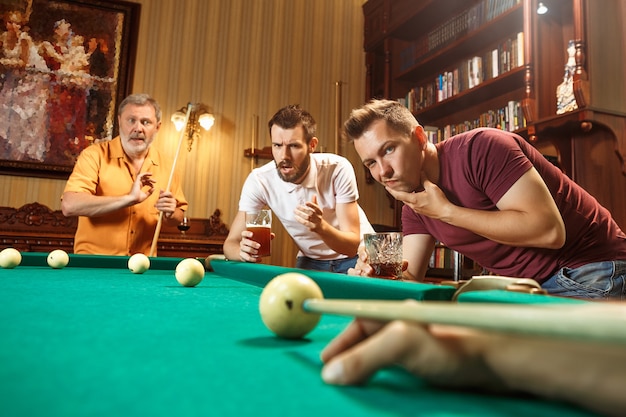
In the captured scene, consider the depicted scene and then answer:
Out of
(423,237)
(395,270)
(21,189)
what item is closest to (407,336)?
(395,270)

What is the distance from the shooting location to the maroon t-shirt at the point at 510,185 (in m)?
1.81

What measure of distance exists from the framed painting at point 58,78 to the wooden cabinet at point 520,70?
278cm

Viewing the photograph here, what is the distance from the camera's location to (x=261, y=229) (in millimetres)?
2553

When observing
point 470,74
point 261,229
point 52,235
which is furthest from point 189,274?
point 470,74

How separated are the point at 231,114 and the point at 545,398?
5.06m

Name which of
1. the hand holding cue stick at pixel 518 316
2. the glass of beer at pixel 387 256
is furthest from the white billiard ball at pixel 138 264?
the hand holding cue stick at pixel 518 316

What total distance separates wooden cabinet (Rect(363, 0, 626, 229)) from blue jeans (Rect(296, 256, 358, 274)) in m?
1.54

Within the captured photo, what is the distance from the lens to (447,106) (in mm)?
4727

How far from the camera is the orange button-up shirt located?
3.26 meters

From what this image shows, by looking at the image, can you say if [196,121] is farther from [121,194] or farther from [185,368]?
[185,368]

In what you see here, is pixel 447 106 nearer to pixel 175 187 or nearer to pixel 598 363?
pixel 175 187

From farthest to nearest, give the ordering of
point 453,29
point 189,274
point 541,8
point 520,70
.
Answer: point 453,29, point 520,70, point 541,8, point 189,274

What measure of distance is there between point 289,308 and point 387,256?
107 centimetres

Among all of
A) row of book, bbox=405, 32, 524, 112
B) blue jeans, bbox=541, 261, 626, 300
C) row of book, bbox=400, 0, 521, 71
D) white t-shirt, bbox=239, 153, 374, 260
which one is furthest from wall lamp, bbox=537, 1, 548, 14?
blue jeans, bbox=541, 261, 626, 300
